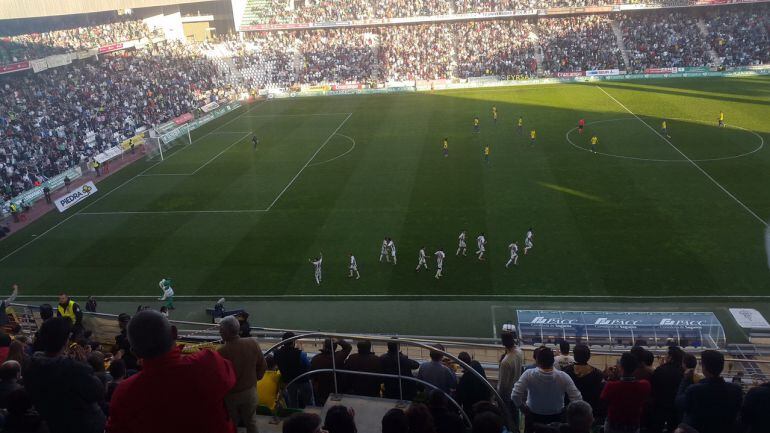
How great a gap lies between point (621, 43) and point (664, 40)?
393 centimetres

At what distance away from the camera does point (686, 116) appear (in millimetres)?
37375

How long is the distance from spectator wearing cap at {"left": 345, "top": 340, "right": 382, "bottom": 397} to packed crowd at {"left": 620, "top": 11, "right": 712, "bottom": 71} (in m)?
53.6

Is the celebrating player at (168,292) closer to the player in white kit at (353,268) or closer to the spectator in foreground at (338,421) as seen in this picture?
the player in white kit at (353,268)

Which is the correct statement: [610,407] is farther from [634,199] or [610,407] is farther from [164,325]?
[634,199]

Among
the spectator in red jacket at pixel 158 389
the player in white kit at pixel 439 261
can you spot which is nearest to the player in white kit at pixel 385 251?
the player in white kit at pixel 439 261

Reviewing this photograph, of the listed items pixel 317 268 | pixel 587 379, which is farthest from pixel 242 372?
pixel 317 268

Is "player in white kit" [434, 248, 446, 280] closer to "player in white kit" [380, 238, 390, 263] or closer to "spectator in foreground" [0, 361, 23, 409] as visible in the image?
"player in white kit" [380, 238, 390, 263]

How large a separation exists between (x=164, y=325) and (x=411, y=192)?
24.4 meters

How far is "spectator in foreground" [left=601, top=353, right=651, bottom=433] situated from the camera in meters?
6.03

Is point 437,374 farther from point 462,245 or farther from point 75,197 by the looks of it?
point 75,197

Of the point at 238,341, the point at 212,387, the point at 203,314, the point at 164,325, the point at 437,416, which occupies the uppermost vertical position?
the point at 164,325

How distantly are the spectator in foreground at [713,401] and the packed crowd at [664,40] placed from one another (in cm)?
5383

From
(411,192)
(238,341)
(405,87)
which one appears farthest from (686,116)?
(238,341)

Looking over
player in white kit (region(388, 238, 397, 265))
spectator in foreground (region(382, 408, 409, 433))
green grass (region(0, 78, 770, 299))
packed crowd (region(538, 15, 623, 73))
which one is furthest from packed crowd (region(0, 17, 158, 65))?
spectator in foreground (region(382, 408, 409, 433))
